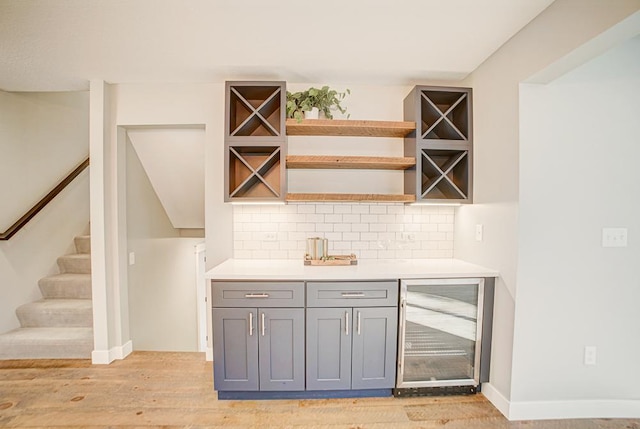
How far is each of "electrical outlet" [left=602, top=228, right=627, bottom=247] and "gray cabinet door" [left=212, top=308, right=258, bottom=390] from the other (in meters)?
2.46

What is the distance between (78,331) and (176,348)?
1.35 m

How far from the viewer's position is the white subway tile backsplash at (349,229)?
262 centimetres

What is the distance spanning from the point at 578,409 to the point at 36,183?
5.33 meters

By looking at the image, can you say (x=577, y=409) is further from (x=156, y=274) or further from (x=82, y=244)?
(x=82, y=244)

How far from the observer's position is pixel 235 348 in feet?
6.66

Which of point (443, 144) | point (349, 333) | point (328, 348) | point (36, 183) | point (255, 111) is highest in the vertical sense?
point (255, 111)

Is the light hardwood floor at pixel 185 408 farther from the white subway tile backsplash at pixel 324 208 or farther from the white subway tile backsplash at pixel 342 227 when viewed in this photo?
the white subway tile backsplash at pixel 324 208

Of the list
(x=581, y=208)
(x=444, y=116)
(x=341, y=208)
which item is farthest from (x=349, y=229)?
(x=581, y=208)

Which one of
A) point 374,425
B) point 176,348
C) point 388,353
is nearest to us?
point 374,425

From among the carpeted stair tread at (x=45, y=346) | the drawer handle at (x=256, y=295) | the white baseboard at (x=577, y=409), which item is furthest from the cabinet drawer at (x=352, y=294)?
the carpeted stair tread at (x=45, y=346)

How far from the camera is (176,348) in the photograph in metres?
3.84

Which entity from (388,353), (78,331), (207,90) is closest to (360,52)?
(207,90)

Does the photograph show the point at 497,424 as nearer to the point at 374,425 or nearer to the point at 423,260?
the point at 374,425

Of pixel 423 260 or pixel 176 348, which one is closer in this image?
pixel 423 260
